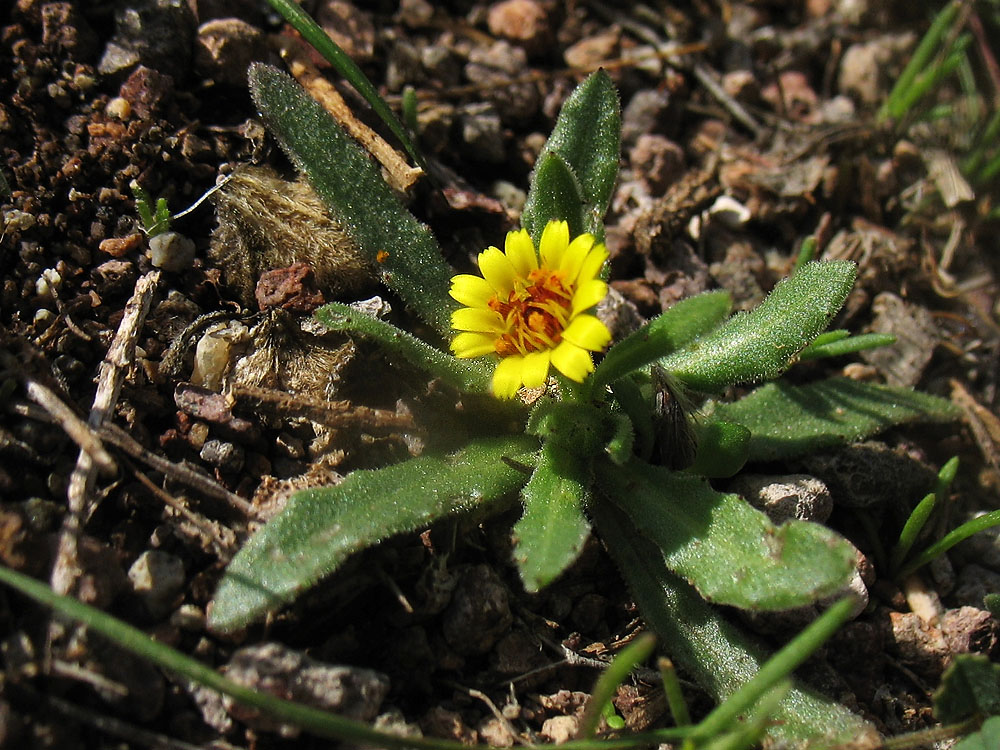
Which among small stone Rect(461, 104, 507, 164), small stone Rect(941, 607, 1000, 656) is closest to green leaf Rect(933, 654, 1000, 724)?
small stone Rect(941, 607, 1000, 656)

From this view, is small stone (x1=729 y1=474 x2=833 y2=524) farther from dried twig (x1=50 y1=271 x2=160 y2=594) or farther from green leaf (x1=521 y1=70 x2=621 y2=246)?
dried twig (x1=50 y1=271 x2=160 y2=594)

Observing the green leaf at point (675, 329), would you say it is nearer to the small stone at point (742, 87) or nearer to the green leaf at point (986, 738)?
the green leaf at point (986, 738)

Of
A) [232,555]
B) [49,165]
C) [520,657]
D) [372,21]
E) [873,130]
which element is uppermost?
[372,21]

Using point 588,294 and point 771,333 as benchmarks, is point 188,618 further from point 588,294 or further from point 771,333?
point 771,333

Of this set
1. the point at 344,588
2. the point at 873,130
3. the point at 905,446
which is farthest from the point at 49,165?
the point at 873,130

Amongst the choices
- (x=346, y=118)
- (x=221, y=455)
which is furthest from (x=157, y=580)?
(x=346, y=118)

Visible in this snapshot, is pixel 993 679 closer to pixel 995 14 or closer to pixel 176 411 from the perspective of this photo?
pixel 176 411
